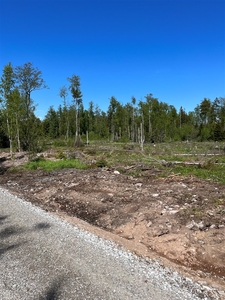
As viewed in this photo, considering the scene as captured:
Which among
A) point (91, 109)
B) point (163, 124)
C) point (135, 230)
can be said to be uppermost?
point (91, 109)

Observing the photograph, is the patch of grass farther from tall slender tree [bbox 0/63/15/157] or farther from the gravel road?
tall slender tree [bbox 0/63/15/157]

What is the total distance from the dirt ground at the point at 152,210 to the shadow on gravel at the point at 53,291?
1.85m

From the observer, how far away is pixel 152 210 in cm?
691

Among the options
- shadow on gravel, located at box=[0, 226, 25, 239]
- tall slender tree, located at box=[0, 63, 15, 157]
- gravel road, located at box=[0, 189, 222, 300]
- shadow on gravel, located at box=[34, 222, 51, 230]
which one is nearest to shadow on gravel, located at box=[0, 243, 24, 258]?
gravel road, located at box=[0, 189, 222, 300]

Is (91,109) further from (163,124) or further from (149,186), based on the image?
(149,186)

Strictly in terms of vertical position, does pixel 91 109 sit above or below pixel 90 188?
above

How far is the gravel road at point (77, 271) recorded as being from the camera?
355 centimetres

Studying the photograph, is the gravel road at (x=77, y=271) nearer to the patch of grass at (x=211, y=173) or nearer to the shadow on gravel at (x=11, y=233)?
the shadow on gravel at (x=11, y=233)

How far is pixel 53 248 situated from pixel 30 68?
29.2 m

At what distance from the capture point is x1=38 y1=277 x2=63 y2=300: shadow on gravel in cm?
342

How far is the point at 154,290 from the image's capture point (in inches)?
143

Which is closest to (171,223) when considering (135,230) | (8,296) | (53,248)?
(135,230)

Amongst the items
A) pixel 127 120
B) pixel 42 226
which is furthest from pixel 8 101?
pixel 127 120

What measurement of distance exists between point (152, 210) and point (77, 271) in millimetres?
3370
